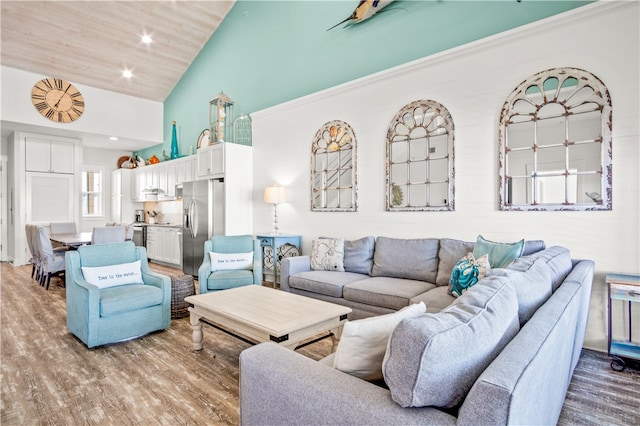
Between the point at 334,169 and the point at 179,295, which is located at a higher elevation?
the point at 334,169

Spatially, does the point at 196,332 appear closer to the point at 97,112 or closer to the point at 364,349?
the point at 364,349

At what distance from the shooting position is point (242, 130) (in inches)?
251

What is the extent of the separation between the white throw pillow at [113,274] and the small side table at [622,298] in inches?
159

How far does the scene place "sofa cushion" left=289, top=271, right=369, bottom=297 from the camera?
11.7 ft

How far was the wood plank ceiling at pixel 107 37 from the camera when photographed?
596 cm

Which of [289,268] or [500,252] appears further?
[289,268]

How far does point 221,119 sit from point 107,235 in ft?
8.58

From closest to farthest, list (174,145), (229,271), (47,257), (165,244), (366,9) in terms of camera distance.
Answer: (229,271), (366,9), (47,257), (165,244), (174,145)

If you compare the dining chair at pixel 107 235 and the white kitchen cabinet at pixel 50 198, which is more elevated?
the white kitchen cabinet at pixel 50 198

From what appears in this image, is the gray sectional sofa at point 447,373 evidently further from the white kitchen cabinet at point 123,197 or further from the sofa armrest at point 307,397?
the white kitchen cabinet at point 123,197

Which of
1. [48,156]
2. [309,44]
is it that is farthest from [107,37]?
[309,44]

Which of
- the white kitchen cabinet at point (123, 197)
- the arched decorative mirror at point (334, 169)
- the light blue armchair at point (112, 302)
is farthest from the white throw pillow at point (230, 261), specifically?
the white kitchen cabinet at point (123, 197)

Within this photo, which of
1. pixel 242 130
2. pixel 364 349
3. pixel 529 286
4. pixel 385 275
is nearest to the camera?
pixel 364 349

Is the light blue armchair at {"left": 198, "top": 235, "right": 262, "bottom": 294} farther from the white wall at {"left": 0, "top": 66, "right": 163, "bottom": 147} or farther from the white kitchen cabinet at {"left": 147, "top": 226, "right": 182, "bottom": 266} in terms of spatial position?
the white wall at {"left": 0, "top": 66, "right": 163, "bottom": 147}
